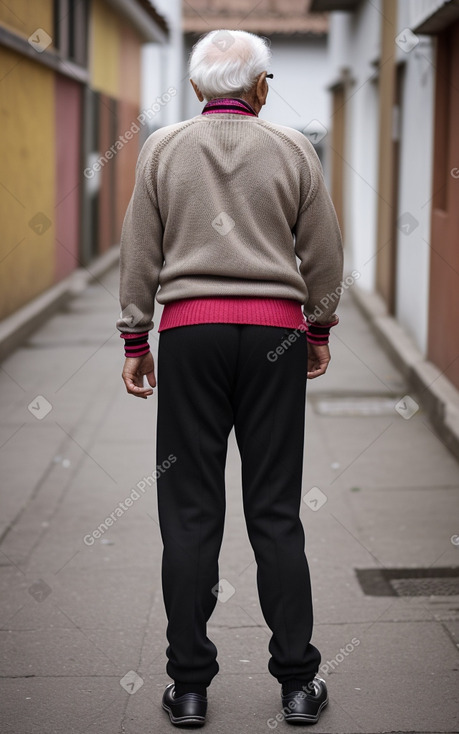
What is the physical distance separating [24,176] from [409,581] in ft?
23.4

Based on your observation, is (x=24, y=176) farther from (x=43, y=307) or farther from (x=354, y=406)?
(x=354, y=406)

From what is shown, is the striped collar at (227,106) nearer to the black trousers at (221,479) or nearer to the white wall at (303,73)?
the black trousers at (221,479)

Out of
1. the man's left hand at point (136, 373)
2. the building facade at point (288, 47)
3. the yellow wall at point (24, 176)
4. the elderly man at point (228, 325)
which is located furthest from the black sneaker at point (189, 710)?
the building facade at point (288, 47)

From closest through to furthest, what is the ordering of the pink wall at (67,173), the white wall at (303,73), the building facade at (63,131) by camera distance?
the building facade at (63,131) → the pink wall at (67,173) → the white wall at (303,73)

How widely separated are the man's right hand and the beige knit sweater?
24 cm

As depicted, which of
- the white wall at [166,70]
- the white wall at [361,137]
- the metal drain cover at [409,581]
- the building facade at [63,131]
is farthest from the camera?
the white wall at [166,70]

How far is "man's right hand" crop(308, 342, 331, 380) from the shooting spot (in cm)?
318

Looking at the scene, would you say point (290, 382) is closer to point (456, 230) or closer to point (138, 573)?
point (138, 573)

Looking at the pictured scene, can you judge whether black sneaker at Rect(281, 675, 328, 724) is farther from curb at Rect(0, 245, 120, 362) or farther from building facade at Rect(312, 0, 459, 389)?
curb at Rect(0, 245, 120, 362)

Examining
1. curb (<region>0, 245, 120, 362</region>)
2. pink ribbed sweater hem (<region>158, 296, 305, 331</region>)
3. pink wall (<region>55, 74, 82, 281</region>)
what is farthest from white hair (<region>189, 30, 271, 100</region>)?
pink wall (<region>55, 74, 82, 281</region>)

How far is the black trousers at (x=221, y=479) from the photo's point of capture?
2965 mm

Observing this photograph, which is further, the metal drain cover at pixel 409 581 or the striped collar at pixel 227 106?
the metal drain cover at pixel 409 581

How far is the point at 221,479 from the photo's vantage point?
3078 mm

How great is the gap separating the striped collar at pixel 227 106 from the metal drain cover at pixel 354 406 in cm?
454
